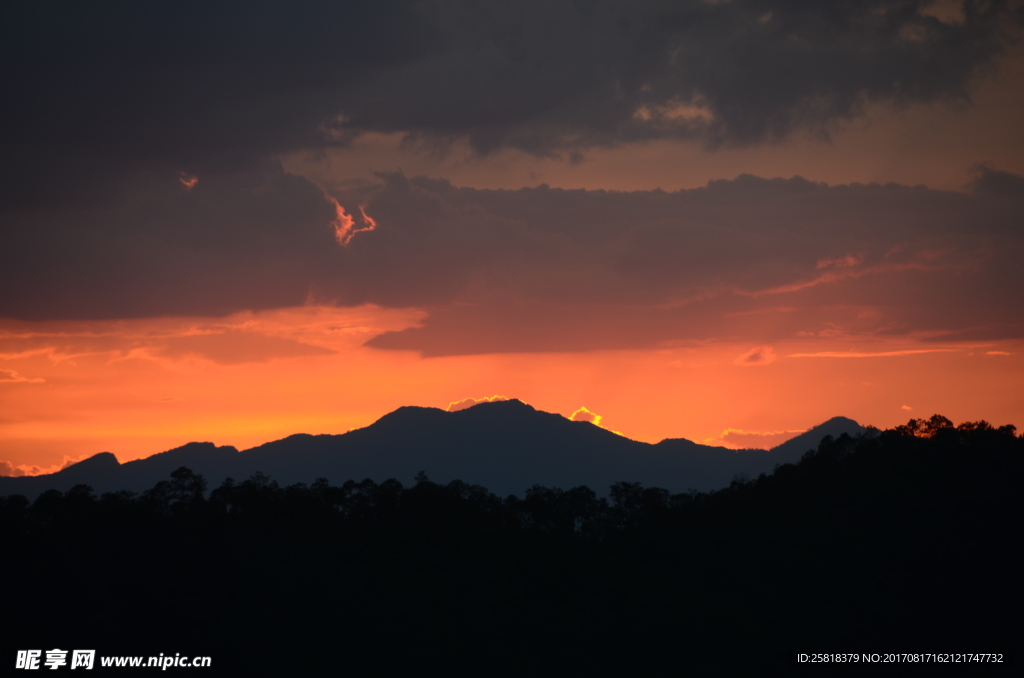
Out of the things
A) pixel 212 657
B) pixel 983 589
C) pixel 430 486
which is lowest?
pixel 212 657

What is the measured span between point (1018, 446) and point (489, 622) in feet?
282

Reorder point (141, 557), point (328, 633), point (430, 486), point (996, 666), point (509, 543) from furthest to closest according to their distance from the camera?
point (430, 486) → point (509, 543) → point (141, 557) → point (328, 633) → point (996, 666)

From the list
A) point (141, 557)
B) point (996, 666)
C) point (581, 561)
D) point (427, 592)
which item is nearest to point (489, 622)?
point (427, 592)

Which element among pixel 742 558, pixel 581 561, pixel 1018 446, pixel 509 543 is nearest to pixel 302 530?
pixel 509 543

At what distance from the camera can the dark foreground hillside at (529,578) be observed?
354 ft

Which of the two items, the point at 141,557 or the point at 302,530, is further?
the point at 302,530

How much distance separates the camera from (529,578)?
4838 inches

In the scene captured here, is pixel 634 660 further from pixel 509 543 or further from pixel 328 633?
pixel 328 633

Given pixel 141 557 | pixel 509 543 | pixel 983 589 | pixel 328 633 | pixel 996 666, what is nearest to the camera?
pixel 996 666

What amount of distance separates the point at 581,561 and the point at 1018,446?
70219mm

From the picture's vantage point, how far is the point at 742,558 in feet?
413

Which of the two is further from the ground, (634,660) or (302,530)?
(302,530)

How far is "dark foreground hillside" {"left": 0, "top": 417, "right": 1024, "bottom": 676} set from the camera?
354ft

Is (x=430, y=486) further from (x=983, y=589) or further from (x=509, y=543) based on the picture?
→ (x=983, y=589)
